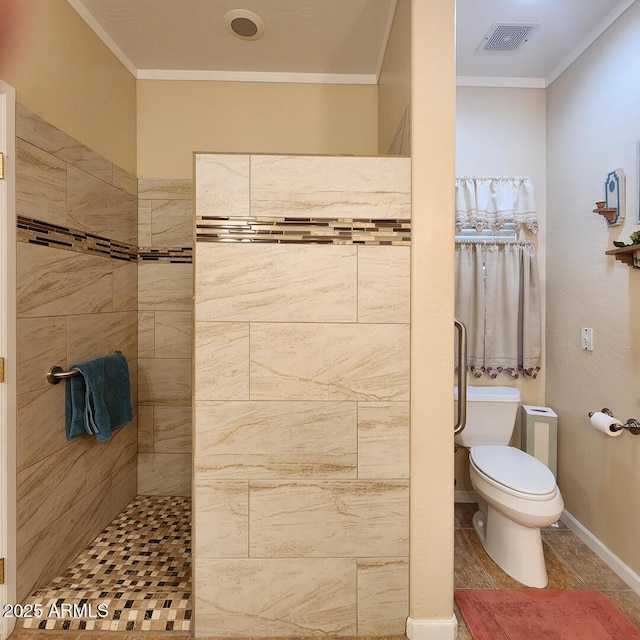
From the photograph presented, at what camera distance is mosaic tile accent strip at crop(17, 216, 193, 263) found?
63.7 inches

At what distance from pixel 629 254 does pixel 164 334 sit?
2522mm

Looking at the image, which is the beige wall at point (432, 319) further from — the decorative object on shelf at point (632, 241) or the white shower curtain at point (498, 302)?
the white shower curtain at point (498, 302)

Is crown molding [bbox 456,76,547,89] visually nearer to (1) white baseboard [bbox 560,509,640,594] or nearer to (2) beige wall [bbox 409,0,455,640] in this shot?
(2) beige wall [bbox 409,0,455,640]

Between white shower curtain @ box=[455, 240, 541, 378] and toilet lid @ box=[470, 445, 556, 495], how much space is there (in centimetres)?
50

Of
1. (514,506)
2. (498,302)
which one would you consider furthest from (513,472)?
(498,302)

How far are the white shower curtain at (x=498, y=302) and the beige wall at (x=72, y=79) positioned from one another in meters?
2.10

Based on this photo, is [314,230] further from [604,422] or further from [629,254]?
[604,422]

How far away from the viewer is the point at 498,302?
2520 millimetres

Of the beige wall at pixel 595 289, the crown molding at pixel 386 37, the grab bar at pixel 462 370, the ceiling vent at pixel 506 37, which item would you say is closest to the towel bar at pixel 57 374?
the grab bar at pixel 462 370

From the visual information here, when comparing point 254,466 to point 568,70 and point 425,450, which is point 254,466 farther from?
point 568,70

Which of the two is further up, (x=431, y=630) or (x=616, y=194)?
(x=616, y=194)

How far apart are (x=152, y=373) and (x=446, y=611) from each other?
6.45 ft

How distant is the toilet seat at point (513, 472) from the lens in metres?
1.84

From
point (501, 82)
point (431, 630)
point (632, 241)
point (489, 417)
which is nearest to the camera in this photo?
point (431, 630)
